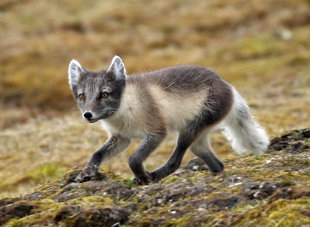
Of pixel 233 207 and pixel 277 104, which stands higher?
pixel 233 207

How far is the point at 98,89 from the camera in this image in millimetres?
10391

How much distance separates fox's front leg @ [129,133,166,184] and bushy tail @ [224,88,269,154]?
1813 mm

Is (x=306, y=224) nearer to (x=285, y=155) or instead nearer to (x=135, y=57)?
(x=285, y=155)

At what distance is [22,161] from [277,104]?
37.7 ft

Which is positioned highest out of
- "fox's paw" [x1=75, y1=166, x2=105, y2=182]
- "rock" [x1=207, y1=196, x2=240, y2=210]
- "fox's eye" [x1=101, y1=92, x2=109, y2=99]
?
"fox's eye" [x1=101, y1=92, x2=109, y2=99]

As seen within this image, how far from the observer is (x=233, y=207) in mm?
7914

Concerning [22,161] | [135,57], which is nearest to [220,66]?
[135,57]

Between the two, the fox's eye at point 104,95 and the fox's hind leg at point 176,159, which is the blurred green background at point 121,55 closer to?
the fox's hind leg at point 176,159

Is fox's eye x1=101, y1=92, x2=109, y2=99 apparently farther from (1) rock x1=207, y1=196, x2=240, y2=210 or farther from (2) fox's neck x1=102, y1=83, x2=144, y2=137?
(1) rock x1=207, y1=196, x2=240, y2=210

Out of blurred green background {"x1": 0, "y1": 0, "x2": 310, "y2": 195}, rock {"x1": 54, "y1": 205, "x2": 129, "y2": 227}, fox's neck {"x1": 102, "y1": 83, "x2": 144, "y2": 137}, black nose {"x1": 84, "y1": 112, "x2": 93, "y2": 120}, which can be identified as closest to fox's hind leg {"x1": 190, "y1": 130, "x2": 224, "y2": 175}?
fox's neck {"x1": 102, "y1": 83, "x2": 144, "y2": 137}

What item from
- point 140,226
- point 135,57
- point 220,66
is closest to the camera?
point 140,226

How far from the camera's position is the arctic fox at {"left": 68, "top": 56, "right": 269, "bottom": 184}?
10250 millimetres

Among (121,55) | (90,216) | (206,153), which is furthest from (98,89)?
(121,55)

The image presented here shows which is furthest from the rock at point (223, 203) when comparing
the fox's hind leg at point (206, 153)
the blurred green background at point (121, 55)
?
the blurred green background at point (121, 55)
